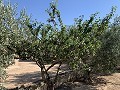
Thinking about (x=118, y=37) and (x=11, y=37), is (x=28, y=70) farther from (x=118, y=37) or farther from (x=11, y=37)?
(x=11, y=37)

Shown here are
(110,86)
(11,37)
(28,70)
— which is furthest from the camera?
(28,70)

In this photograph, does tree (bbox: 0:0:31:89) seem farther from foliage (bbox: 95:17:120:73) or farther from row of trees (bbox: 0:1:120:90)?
foliage (bbox: 95:17:120:73)

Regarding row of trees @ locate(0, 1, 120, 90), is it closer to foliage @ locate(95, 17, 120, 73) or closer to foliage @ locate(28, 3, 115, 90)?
foliage @ locate(28, 3, 115, 90)

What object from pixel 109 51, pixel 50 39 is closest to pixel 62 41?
pixel 50 39

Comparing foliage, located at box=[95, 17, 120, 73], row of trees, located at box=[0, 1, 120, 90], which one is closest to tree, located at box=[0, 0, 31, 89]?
row of trees, located at box=[0, 1, 120, 90]

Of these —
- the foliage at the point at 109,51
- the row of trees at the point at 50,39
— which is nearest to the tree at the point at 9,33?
the row of trees at the point at 50,39

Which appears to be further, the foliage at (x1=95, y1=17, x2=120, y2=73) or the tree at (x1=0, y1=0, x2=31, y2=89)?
the foliage at (x1=95, y1=17, x2=120, y2=73)

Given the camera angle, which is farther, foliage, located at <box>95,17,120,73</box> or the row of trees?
foliage, located at <box>95,17,120,73</box>

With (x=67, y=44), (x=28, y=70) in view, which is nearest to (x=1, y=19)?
(x=67, y=44)

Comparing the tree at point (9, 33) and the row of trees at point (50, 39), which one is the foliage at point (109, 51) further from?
the tree at point (9, 33)

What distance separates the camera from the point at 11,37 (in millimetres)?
18078

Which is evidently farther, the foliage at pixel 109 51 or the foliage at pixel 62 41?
the foliage at pixel 109 51

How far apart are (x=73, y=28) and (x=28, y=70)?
80.5 ft

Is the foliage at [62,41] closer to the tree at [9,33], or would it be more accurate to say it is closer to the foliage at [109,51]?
the tree at [9,33]
